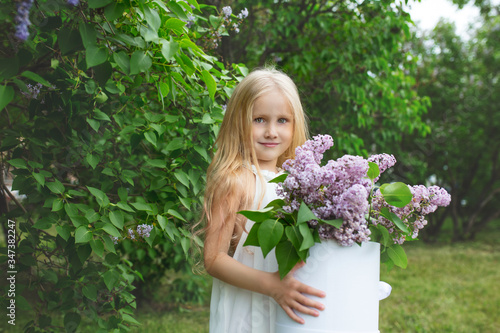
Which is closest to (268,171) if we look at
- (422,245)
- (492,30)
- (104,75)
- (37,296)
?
(104,75)

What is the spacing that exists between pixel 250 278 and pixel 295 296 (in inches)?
8.1

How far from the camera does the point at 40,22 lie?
172 centimetres

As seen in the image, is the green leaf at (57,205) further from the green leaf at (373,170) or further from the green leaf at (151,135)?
the green leaf at (373,170)

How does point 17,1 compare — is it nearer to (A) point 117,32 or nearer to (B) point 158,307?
(A) point 117,32

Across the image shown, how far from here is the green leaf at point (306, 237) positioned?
1.28 meters

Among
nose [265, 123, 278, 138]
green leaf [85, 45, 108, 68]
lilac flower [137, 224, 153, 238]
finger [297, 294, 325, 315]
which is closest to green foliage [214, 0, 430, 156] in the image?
nose [265, 123, 278, 138]

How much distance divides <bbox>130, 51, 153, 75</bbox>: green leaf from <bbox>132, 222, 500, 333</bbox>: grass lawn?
3.91 ft

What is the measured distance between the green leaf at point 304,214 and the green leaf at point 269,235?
2.7 inches

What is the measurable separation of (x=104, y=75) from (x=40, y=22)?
1.38ft

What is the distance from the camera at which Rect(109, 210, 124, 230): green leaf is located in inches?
75.5

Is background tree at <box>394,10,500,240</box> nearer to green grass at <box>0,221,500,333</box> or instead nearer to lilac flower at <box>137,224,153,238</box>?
green grass at <box>0,221,500,333</box>

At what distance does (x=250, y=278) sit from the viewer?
1561mm

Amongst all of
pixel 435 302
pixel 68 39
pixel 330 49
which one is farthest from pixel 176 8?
pixel 435 302

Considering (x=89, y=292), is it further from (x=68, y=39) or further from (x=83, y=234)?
(x=68, y=39)
